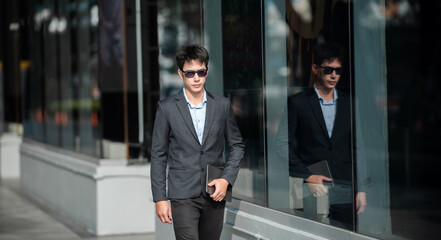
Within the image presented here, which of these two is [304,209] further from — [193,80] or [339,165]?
[193,80]

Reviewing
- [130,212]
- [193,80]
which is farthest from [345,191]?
[130,212]

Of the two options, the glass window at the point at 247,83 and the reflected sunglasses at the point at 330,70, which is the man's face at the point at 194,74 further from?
the glass window at the point at 247,83

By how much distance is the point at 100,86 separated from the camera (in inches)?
405

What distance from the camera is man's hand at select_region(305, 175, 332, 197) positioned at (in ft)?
17.1

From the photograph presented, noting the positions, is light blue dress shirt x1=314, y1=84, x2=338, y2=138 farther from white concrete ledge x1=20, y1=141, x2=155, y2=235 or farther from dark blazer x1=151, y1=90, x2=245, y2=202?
white concrete ledge x1=20, y1=141, x2=155, y2=235

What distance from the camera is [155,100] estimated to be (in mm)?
10164

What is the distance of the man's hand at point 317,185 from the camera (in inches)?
205

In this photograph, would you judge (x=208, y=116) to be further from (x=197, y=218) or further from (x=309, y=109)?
(x=309, y=109)

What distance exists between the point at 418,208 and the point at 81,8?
6.27 metres

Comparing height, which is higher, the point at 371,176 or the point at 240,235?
the point at 371,176

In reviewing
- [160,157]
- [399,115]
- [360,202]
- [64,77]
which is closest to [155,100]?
[64,77]

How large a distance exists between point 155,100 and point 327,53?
5.30m

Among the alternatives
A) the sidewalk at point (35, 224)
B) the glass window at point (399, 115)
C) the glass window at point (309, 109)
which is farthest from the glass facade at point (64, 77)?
the glass window at point (309, 109)

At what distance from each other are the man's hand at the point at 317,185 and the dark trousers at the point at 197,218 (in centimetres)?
72
